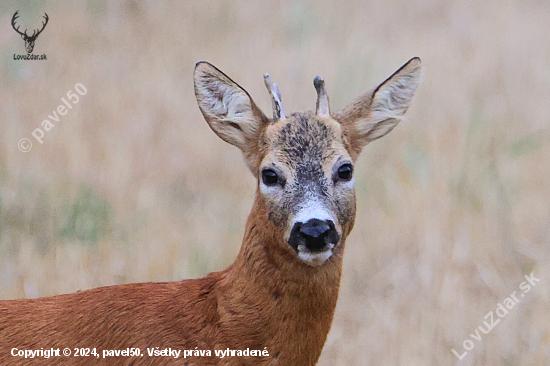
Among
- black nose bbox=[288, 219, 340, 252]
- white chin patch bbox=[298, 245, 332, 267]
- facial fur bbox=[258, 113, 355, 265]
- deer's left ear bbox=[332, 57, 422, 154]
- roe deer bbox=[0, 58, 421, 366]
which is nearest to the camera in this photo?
black nose bbox=[288, 219, 340, 252]

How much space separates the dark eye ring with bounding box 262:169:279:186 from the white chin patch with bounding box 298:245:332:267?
521 mm

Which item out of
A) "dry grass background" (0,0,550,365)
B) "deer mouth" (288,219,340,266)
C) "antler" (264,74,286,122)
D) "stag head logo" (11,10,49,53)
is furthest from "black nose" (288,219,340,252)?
"stag head logo" (11,10,49,53)

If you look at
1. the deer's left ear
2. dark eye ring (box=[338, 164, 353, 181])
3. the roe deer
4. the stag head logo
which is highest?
the stag head logo

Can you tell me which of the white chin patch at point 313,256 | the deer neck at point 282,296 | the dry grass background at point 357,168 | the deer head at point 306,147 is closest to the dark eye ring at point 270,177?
the deer head at point 306,147

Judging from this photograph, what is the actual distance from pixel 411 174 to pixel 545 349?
9.17 feet

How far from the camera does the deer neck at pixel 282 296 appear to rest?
4.44 m

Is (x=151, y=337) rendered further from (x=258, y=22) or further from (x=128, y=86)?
(x=258, y=22)

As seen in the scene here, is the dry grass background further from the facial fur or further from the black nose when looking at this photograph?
the black nose

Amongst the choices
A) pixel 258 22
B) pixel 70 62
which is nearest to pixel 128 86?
pixel 70 62

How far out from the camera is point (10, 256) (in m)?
7.46

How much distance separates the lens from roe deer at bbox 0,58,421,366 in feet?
14.5

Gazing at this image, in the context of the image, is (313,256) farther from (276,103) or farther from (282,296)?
(276,103)

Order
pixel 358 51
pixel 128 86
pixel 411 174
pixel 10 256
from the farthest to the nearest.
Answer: pixel 358 51
pixel 128 86
pixel 411 174
pixel 10 256

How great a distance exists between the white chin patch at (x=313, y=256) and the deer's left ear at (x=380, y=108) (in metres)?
0.96
